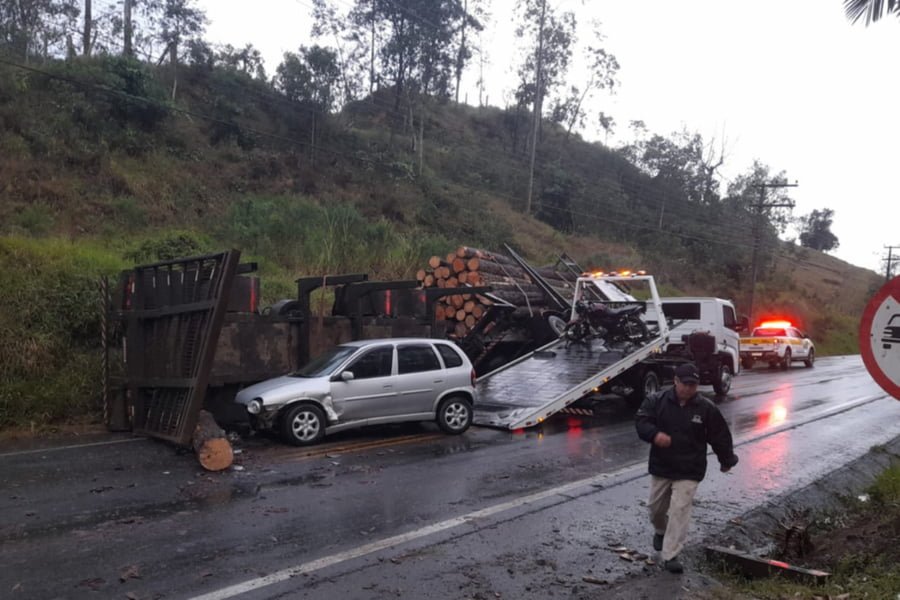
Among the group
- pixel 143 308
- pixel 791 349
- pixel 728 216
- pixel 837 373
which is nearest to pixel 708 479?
pixel 143 308

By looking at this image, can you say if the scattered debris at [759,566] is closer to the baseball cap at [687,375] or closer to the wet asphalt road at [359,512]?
the wet asphalt road at [359,512]

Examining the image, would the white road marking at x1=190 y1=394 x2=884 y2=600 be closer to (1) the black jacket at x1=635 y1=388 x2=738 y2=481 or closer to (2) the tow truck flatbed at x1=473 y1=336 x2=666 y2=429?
(1) the black jacket at x1=635 y1=388 x2=738 y2=481

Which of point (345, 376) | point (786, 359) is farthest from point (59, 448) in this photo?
point (786, 359)

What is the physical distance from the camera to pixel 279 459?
8.99 m

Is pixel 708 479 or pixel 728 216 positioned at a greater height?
pixel 728 216

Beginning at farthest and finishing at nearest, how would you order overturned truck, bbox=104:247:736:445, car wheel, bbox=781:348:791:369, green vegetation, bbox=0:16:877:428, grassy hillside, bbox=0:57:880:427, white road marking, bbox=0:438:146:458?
car wheel, bbox=781:348:791:369 < green vegetation, bbox=0:16:877:428 < grassy hillside, bbox=0:57:880:427 < overturned truck, bbox=104:247:736:445 < white road marking, bbox=0:438:146:458

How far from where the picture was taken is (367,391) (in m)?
10.3

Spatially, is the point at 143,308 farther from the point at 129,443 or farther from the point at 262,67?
the point at 262,67

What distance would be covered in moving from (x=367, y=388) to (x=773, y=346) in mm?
22218

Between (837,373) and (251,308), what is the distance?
22.3 meters

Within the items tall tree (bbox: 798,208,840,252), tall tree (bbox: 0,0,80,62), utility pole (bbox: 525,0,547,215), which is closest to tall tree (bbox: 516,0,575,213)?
utility pole (bbox: 525,0,547,215)

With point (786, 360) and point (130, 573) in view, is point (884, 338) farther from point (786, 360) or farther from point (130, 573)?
point (786, 360)

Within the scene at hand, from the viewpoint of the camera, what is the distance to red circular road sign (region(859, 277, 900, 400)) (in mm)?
4438

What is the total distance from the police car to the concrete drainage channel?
1820 cm
